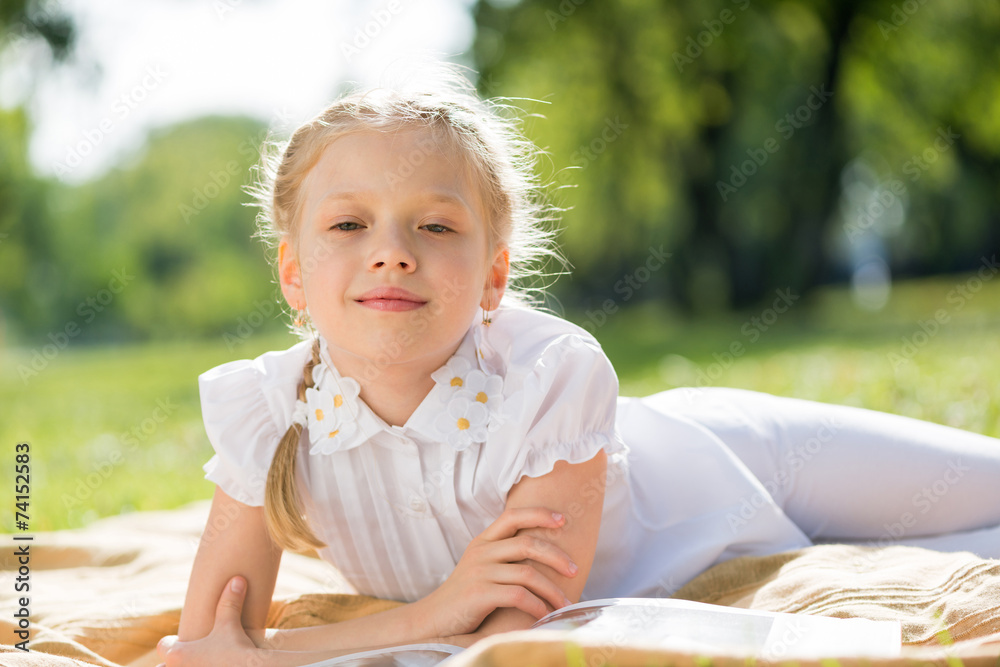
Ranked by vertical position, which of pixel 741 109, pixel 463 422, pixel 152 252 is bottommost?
pixel 463 422

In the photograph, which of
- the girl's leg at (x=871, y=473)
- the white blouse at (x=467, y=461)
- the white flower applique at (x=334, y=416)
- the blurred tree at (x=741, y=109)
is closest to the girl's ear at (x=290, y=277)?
the white blouse at (x=467, y=461)

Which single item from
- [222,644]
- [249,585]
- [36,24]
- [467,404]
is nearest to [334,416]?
[467,404]

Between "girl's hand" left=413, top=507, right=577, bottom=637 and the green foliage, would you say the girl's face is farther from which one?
the green foliage

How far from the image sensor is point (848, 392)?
479cm

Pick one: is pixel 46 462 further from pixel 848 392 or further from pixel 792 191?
pixel 792 191

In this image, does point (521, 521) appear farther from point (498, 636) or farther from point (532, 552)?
point (498, 636)

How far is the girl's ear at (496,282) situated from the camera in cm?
212

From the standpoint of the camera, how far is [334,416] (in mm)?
2029

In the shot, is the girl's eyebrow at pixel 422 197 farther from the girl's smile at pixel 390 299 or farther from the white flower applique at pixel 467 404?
the white flower applique at pixel 467 404

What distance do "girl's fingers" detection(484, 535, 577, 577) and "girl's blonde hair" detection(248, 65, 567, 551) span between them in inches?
19.7

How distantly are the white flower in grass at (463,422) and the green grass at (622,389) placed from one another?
241 centimetres

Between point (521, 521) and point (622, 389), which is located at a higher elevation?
point (622, 389)

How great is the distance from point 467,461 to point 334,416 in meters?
0.36

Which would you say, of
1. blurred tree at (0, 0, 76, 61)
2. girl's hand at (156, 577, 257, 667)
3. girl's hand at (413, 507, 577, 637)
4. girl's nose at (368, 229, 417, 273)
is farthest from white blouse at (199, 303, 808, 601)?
blurred tree at (0, 0, 76, 61)
